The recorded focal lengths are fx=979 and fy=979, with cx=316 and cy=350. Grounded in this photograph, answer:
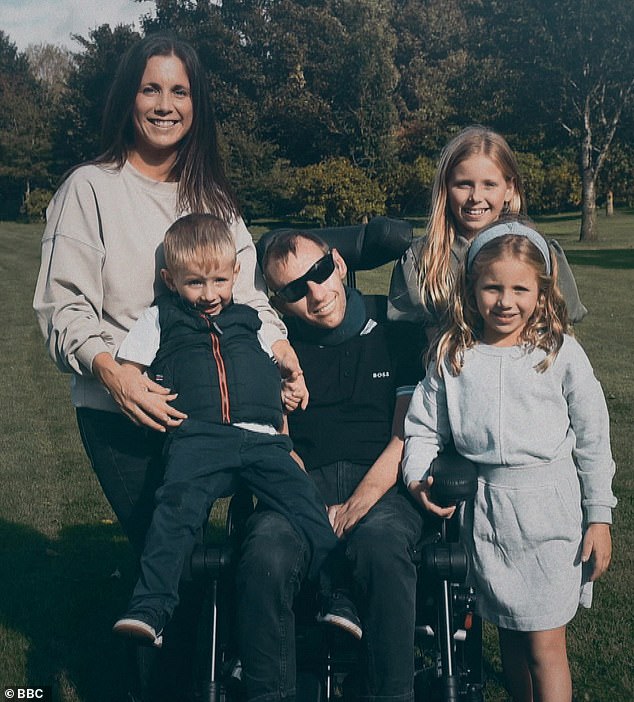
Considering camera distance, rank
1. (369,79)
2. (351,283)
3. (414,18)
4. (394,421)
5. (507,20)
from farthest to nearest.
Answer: (414,18) < (369,79) < (507,20) < (351,283) < (394,421)

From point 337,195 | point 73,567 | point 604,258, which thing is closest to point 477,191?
point 73,567

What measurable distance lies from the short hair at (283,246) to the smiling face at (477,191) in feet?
1.75

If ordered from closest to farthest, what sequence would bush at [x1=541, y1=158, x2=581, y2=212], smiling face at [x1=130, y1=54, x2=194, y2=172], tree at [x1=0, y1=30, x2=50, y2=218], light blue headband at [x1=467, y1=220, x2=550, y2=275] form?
light blue headband at [x1=467, y1=220, x2=550, y2=275] → smiling face at [x1=130, y1=54, x2=194, y2=172] → bush at [x1=541, y1=158, x2=581, y2=212] → tree at [x1=0, y1=30, x2=50, y2=218]

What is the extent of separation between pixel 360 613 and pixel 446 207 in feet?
5.24

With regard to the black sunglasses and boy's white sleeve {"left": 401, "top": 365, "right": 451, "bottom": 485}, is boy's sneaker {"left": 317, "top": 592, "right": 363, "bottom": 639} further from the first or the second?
the black sunglasses

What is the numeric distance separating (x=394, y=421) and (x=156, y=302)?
970mm

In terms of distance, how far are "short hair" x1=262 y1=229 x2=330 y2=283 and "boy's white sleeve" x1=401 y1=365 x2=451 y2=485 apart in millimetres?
696

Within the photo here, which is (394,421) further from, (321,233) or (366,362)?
(321,233)

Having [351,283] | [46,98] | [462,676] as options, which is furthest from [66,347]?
[46,98]

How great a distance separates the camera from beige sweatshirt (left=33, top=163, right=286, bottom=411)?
130 inches

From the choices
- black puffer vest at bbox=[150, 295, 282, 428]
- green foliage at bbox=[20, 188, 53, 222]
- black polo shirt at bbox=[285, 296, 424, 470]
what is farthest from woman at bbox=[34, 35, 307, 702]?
green foliage at bbox=[20, 188, 53, 222]

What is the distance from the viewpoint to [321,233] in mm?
3969

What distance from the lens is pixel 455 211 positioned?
12.3 ft

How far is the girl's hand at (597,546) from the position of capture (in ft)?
10.6
